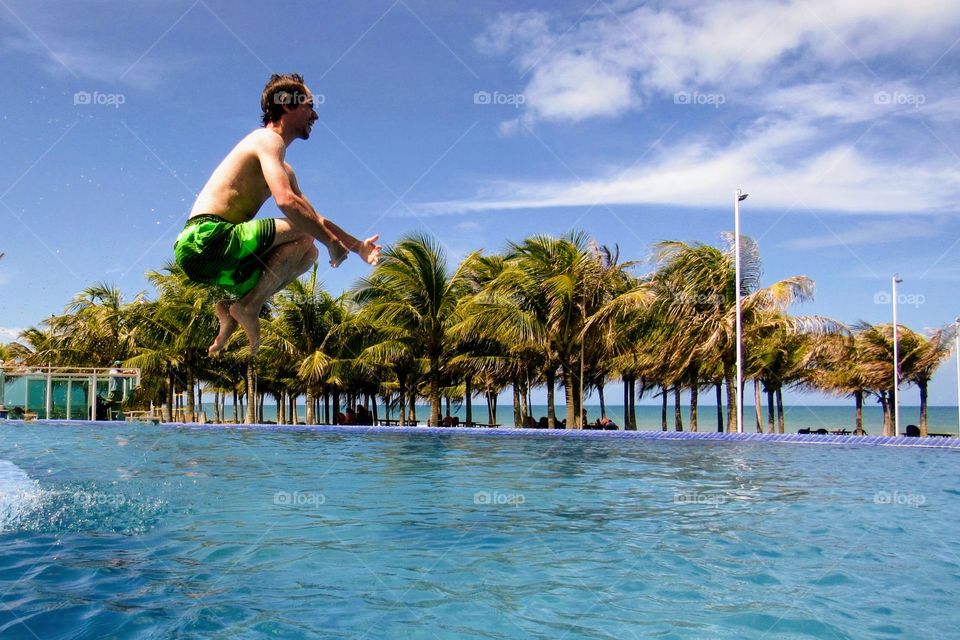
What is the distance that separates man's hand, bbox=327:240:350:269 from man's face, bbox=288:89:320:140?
51 cm

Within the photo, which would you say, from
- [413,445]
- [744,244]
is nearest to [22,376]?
[413,445]

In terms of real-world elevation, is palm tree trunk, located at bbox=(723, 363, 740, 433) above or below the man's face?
below

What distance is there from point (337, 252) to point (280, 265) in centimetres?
39

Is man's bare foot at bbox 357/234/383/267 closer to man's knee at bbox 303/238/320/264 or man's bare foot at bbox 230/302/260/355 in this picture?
man's knee at bbox 303/238/320/264

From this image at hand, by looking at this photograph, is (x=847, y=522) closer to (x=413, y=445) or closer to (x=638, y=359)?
(x=413, y=445)

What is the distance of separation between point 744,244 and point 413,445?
12.1 metres

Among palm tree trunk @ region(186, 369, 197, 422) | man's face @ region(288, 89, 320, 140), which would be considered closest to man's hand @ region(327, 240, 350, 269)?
man's face @ region(288, 89, 320, 140)

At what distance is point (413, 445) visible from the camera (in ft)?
55.5

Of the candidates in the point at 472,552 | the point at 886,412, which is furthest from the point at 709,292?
the point at 472,552

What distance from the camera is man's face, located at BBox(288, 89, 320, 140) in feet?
10.00
